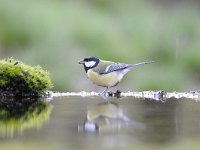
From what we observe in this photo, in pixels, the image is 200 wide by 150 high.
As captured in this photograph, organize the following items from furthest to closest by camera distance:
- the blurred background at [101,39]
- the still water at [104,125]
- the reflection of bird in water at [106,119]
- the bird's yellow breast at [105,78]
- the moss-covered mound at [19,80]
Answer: the blurred background at [101,39] → the bird's yellow breast at [105,78] → the moss-covered mound at [19,80] → the reflection of bird in water at [106,119] → the still water at [104,125]

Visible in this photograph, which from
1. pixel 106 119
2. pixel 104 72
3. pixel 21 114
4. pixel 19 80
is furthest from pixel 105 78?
pixel 106 119

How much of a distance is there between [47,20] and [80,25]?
643 millimetres

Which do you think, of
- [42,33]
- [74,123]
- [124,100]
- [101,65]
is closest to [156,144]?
[74,123]

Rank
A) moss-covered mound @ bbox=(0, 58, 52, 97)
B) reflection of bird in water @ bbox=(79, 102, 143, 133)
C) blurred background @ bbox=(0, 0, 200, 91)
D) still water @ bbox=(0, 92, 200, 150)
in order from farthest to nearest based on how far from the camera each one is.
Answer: blurred background @ bbox=(0, 0, 200, 91) → moss-covered mound @ bbox=(0, 58, 52, 97) → reflection of bird in water @ bbox=(79, 102, 143, 133) → still water @ bbox=(0, 92, 200, 150)

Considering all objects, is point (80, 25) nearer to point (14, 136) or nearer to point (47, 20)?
point (47, 20)

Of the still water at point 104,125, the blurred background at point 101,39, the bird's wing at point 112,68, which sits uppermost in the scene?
the blurred background at point 101,39

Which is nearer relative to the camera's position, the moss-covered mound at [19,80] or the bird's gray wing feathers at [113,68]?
the moss-covered mound at [19,80]

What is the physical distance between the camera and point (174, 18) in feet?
49.3

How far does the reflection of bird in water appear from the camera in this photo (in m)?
5.39

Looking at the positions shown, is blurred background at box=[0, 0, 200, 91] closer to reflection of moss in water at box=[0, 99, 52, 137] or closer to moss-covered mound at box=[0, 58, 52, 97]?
moss-covered mound at box=[0, 58, 52, 97]

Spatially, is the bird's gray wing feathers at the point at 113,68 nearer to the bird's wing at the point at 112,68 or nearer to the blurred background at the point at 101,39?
the bird's wing at the point at 112,68

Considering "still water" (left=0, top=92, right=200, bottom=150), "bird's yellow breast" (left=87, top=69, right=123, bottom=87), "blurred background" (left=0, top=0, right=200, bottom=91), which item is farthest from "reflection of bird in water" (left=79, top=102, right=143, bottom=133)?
"blurred background" (left=0, top=0, right=200, bottom=91)

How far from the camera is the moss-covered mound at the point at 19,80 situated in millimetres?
7098

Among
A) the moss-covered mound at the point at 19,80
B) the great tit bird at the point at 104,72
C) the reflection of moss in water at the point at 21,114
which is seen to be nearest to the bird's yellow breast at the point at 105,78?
the great tit bird at the point at 104,72
